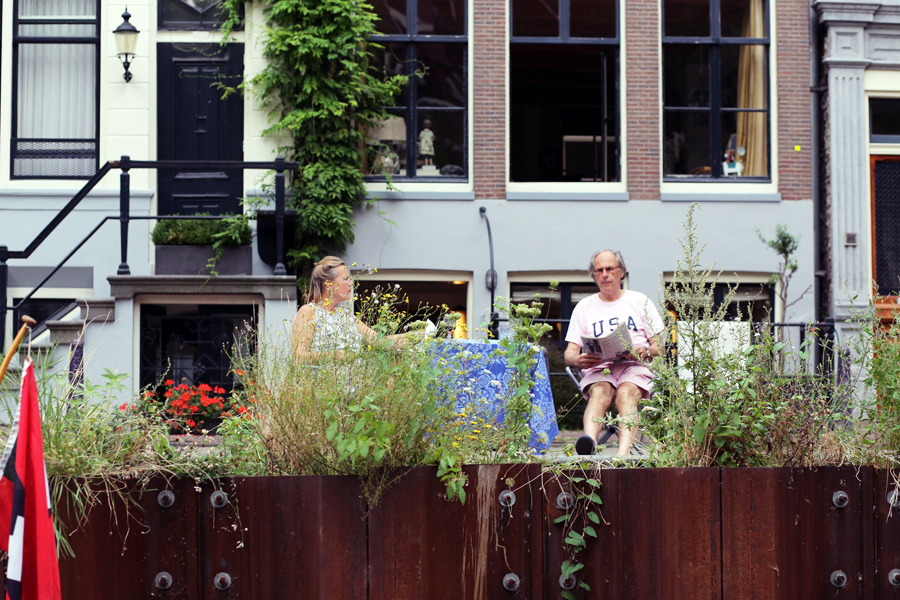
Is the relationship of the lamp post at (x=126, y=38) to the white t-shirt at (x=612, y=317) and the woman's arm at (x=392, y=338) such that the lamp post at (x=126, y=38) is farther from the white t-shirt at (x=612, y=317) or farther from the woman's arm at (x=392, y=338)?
the woman's arm at (x=392, y=338)

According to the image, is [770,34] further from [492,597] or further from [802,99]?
[492,597]

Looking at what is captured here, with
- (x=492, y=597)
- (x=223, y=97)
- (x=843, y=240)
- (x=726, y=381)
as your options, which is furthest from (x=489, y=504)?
(x=843, y=240)

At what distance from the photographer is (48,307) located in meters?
9.43

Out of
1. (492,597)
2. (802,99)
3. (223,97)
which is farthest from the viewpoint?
(802,99)

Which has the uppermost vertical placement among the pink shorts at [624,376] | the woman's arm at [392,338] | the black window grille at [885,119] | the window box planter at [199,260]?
the black window grille at [885,119]

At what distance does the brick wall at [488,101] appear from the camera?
9.91 m

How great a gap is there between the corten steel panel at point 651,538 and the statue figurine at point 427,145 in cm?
724

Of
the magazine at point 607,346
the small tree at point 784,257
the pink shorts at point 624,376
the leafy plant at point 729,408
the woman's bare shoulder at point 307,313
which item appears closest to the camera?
the leafy plant at point 729,408

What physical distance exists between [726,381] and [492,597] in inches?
44.8

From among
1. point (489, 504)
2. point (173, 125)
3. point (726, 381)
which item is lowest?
point (489, 504)

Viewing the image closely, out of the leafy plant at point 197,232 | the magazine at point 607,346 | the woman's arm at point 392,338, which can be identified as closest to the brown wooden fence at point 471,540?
the woman's arm at point 392,338

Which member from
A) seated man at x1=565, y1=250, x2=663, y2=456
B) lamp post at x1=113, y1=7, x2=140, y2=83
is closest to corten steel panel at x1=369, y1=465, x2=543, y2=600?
seated man at x1=565, y1=250, x2=663, y2=456

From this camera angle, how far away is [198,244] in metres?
9.27

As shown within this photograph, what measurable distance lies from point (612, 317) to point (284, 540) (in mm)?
2962
